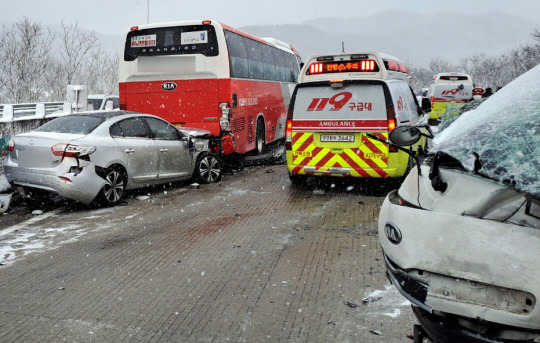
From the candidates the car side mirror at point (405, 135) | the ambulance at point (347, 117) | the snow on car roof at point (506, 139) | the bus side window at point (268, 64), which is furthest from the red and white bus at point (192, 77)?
the snow on car roof at point (506, 139)

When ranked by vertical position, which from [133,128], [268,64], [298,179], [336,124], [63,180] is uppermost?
[268,64]

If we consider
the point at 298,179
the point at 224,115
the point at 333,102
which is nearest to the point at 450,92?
the point at 224,115

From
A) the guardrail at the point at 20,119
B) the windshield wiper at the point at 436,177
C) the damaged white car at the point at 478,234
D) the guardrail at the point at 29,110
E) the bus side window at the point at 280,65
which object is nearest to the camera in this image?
the damaged white car at the point at 478,234

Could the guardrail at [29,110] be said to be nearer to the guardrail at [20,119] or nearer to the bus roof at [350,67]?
the guardrail at [20,119]

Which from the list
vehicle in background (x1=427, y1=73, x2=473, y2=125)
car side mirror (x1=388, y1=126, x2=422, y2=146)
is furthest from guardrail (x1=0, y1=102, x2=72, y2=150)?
vehicle in background (x1=427, y1=73, x2=473, y2=125)

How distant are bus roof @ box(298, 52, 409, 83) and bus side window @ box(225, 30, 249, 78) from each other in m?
2.73

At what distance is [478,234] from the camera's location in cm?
228

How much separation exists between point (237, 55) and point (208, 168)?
3.09 meters

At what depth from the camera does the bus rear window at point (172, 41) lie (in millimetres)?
10953

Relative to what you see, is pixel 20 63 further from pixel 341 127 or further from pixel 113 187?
pixel 341 127

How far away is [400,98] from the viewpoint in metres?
8.66

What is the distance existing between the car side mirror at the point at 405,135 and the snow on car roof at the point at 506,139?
9.9 inches

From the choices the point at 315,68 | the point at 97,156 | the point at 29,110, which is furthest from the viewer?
the point at 29,110

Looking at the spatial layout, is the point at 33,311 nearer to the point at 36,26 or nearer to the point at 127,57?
the point at 127,57
